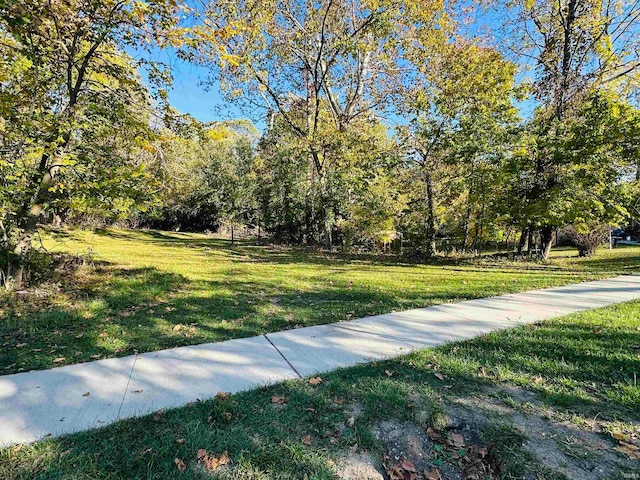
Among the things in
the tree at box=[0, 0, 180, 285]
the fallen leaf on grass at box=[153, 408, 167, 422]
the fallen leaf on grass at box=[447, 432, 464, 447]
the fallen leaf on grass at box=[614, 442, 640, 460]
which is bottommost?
the fallen leaf on grass at box=[153, 408, 167, 422]

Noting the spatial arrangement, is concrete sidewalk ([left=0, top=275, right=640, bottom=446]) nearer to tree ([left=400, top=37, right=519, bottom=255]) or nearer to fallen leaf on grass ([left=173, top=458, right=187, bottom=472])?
fallen leaf on grass ([left=173, top=458, right=187, bottom=472])

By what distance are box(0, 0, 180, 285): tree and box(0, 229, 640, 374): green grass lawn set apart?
4.88ft

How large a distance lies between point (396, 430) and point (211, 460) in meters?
1.14

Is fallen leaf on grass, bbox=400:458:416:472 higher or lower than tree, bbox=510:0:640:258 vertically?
lower

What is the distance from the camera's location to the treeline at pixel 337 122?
16.2 ft

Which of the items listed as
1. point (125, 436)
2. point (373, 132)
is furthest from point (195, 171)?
point (125, 436)

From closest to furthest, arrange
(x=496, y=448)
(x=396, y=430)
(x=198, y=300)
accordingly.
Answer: (x=496, y=448)
(x=396, y=430)
(x=198, y=300)

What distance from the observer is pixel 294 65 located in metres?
13.6

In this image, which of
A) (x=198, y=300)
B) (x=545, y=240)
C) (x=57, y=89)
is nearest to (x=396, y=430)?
(x=198, y=300)

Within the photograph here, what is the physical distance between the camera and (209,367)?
3.00 meters

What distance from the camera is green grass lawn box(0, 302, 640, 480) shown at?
6.02 feet

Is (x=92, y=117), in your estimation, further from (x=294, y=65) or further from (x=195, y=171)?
(x=195, y=171)

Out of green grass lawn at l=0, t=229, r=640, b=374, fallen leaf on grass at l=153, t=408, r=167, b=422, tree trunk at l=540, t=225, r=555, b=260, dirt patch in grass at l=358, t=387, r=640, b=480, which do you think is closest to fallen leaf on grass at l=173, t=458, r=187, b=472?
fallen leaf on grass at l=153, t=408, r=167, b=422

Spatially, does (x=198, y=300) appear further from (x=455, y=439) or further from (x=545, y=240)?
(x=545, y=240)
